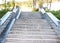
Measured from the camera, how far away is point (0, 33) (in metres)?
9.80

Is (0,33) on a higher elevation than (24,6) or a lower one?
higher

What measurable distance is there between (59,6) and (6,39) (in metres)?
17.4

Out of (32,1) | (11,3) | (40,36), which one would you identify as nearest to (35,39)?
(40,36)

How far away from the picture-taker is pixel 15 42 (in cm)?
902

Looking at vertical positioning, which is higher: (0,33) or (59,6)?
(0,33)

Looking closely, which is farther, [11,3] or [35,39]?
[11,3]

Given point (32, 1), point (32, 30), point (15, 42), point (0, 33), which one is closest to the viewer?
point (15, 42)

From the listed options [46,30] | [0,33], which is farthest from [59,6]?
[0,33]

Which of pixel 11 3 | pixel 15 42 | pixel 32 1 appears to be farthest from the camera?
pixel 32 1

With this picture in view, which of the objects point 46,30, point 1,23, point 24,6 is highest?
point 1,23

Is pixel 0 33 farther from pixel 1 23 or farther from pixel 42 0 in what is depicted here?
pixel 42 0

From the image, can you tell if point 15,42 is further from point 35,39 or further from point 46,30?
point 46,30

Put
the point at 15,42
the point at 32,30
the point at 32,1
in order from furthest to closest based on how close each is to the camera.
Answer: the point at 32,1 < the point at 32,30 < the point at 15,42

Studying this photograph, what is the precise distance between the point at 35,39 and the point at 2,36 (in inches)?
57.1
